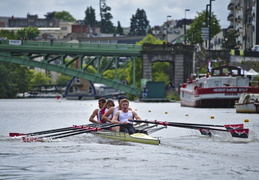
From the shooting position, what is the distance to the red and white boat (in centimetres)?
6366

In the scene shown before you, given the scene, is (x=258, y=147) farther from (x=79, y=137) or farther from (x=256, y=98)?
(x=256, y=98)

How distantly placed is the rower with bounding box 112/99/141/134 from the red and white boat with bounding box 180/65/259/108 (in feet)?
111

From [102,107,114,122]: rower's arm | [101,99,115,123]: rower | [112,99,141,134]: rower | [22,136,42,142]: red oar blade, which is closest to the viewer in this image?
[112,99,141,134]: rower

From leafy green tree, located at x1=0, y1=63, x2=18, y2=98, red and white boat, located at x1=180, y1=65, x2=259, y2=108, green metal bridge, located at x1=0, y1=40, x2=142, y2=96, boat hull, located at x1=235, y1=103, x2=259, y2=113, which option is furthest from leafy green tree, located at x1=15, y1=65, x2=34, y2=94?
boat hull, located at x1=235, y1=103, x2=259, y2=113

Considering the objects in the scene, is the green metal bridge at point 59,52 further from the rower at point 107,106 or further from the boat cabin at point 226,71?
the rower at point 107,106

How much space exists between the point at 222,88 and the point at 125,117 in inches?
1352

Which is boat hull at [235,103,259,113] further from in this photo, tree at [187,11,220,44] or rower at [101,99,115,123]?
tree at [187,11,220,44]

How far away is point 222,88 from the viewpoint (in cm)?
6369

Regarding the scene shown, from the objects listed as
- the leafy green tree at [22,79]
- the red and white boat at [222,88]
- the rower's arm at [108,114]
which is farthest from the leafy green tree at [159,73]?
the rower's arm at [108,114]

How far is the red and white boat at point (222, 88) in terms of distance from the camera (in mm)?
63656

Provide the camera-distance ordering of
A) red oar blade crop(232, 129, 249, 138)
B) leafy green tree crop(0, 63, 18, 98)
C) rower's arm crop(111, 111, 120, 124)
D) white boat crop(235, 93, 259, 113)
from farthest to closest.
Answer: leafy green tree crop(0, 63, 18, 98), white boat crop(235, 93, 259, 113), rower's arm crop(111, 111, 120, 124), red oar blade crop(232, 129, 249, 138)

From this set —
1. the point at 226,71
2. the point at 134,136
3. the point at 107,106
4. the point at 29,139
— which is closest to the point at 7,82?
the point at 226,71

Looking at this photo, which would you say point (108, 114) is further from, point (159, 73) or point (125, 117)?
point (159, 73)

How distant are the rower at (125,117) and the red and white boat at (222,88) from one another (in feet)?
111
